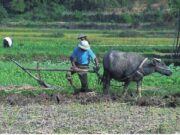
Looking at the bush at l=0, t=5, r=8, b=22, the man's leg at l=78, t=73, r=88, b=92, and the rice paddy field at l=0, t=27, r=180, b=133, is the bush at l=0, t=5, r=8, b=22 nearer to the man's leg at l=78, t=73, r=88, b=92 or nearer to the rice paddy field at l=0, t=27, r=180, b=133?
the rice paddy field at l=0, t=27, r=180, b=133

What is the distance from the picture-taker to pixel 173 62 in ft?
82.6

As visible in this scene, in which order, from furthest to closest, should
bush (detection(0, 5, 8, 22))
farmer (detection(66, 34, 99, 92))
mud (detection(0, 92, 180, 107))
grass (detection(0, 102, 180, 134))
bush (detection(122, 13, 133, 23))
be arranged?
bush (detection(122, 13, 133, 23)) < bush (detection(0, 5, 8, 22)) < farmer (detection(66, 34, 99, 92)) < mud (detection(0, 92, 180, 107)) < grass (detection(0, 102, 180, 134))

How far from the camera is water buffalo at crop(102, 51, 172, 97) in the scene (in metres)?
13.2

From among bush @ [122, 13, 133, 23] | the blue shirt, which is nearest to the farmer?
the blue shirt

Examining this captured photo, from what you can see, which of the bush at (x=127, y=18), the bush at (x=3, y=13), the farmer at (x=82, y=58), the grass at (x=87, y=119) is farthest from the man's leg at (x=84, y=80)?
the bush at (x=127, y=18)

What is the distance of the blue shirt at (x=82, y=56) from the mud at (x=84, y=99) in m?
0.75

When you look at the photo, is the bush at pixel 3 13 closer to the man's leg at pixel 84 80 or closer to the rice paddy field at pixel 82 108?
the rice paddy field at pixel 82 108

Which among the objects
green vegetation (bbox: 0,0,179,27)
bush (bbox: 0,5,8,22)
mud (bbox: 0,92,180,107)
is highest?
mud (bbox: 0,92,180,107)

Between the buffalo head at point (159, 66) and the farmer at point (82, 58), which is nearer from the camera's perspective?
the farmer at point (82, 58)

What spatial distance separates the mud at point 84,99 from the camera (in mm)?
12453

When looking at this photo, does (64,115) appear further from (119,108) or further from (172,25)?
(172,25)

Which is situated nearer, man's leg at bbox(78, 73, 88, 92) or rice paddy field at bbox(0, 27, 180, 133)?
rice paddy field at bbox(0, 27, 180, 133)

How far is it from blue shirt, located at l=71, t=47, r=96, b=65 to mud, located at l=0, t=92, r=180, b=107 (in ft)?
2.47

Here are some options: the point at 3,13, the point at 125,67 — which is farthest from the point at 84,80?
the point at 3,13
